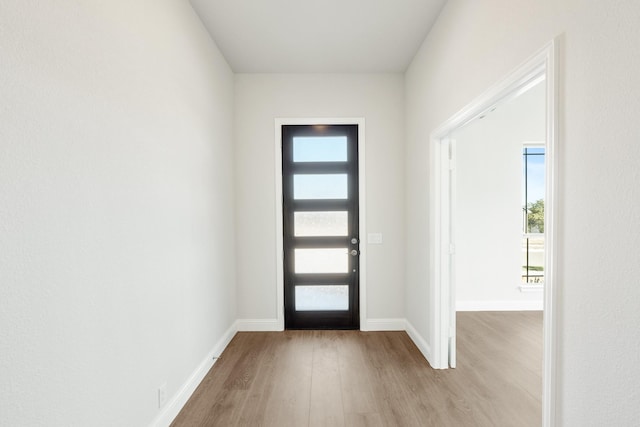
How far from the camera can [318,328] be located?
3.52 meters

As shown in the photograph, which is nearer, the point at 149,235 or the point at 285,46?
the point at 149,235

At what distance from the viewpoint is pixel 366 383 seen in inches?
93.9

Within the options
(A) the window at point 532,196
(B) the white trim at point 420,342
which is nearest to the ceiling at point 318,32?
(A) the window at point 532,196

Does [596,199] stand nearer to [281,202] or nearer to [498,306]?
[281,202]

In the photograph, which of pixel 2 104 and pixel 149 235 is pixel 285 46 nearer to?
pixel 149 235

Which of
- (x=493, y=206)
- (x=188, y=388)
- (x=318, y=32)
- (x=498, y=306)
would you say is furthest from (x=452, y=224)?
(x=188, y=388)

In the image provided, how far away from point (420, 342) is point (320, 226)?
5.25 ft

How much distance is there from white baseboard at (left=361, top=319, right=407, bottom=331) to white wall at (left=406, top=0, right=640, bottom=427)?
2.27 m

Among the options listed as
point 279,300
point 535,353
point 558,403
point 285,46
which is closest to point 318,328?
point 279,300

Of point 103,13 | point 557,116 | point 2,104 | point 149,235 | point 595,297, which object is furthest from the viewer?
point 149,235

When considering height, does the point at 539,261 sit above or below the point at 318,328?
above

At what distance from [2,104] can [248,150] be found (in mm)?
2557

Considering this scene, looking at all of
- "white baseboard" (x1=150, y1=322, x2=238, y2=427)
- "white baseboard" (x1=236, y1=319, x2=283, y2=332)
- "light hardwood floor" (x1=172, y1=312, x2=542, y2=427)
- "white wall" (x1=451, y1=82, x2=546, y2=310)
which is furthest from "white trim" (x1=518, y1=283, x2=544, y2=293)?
"white baseboard" (x1=150, y1=322, x2=238, y2=427)

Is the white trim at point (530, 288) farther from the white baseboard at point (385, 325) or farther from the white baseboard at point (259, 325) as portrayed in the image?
the white baseboard at point (259, 325)
